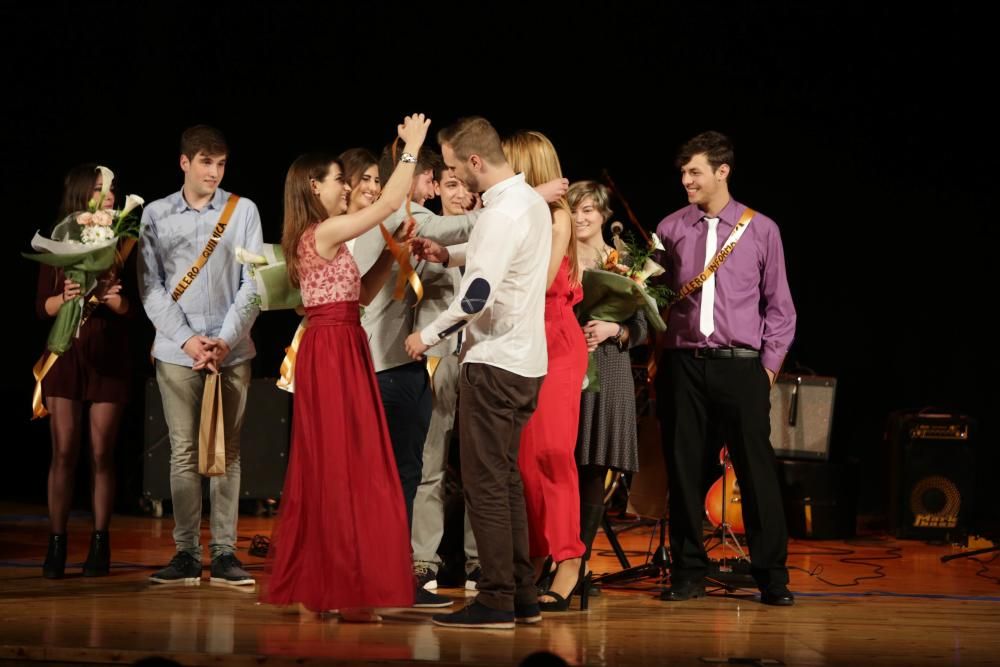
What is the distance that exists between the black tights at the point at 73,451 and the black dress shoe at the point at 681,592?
2337mm

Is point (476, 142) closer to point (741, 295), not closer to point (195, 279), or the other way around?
point (741, 295)

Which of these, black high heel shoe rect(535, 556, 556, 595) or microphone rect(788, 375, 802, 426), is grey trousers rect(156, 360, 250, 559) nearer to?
black high heel shoe rect(535, 556, 556, 595)

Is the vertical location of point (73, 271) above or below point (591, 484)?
above

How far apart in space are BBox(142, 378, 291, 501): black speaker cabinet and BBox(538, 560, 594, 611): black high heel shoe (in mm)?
3315

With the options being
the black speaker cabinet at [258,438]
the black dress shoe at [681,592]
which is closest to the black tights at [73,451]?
the black speaker cabinet at [258,438]

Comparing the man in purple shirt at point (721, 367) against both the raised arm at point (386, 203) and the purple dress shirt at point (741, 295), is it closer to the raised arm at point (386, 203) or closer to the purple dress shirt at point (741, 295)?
→ the purple dress shirt at point (741, 295)

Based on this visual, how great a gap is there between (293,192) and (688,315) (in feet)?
5.55

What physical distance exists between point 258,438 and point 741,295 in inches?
143

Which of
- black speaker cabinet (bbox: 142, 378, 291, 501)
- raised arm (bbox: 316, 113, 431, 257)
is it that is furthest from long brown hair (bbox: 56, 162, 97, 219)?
black speaker cabinet (bbox: 142, 378, 291, 501)

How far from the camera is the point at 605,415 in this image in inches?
196

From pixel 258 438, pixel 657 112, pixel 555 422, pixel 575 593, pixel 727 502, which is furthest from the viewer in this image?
pixel 657 112

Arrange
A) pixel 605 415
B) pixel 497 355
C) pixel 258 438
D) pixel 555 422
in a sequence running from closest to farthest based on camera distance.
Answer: pixel 497 355, pixel 555 422, pixel 605 415, pixel 258 438

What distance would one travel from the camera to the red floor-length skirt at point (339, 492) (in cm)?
416

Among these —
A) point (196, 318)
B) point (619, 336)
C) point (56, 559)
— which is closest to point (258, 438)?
point (56, 559)
